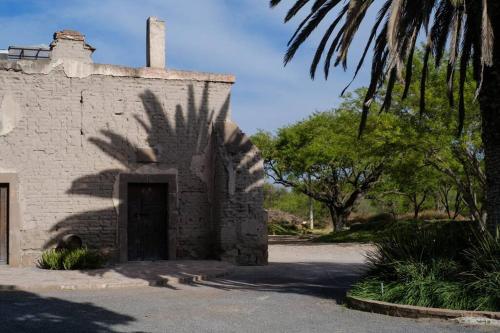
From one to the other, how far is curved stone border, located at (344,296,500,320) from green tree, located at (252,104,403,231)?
1935cm

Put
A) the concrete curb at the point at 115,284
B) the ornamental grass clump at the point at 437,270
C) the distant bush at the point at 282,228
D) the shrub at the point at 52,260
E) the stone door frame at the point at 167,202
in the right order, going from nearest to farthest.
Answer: the ornamental grass clump at the point at 437,270 < the concrete curb at the point at 115,284 < the shrub at the point at 52,260 < the stone door frame at the point at 167,202 < the distant bush at the point at 282,228

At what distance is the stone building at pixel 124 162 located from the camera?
14648 millimetres

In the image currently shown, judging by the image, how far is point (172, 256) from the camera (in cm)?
1552

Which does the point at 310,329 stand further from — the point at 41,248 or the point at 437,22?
the point at 41,248

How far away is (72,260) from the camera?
44.2 feet

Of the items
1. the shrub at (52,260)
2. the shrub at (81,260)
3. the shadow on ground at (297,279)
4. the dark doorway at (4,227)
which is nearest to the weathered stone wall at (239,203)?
the shadow on ground at (297,279)

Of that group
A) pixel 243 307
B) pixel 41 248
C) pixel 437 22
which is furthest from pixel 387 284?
pixel 41 248

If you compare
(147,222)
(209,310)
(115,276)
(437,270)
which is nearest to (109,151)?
(147,222)

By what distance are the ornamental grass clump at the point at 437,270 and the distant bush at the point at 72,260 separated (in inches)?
259

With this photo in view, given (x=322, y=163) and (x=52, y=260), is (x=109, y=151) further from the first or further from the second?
(x=322, y=163)

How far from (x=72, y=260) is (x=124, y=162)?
2.94m

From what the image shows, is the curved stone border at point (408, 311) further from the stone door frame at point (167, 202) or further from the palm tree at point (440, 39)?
the stone door frame at point (167, 202)

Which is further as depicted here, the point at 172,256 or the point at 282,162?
the point at 282,162

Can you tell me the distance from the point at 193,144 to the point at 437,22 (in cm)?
709
